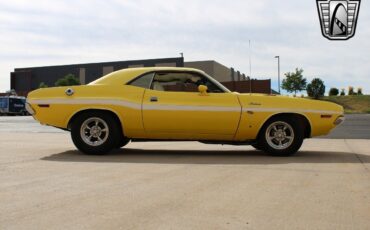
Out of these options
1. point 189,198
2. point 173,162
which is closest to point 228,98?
point 173,162

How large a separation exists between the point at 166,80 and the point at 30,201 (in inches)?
175

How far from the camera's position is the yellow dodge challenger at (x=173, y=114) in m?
7.77

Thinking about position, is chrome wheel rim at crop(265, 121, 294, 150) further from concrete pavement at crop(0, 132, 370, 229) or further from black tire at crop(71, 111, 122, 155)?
black tire at crop(71, 111, 122, 155)

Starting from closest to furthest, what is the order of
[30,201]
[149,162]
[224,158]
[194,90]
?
[30,201]
[149,162]
[224,158]
[194,90]

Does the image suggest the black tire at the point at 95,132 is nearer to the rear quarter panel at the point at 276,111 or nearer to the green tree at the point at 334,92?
the rear quarter panel at the point at 276,111

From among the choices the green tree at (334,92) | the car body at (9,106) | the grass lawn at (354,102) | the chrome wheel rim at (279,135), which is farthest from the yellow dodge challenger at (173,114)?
the green tree at (334,92)

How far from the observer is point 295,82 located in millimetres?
78625

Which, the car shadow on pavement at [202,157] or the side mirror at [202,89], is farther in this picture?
the side mirror at [202,89]

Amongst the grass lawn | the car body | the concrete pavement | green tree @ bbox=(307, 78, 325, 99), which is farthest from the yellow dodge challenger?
green tree @ bbox=(307, 78, 325, 99)

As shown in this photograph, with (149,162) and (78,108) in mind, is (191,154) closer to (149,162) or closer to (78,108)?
(149,162)

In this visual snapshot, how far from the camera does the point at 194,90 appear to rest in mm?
8031

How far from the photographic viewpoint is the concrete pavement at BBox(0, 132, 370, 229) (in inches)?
135

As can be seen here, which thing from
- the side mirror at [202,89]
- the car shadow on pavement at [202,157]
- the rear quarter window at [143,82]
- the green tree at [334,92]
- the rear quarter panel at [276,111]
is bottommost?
the car shadow on pavement at [202,157]

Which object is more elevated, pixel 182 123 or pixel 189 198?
pixel 182 123
